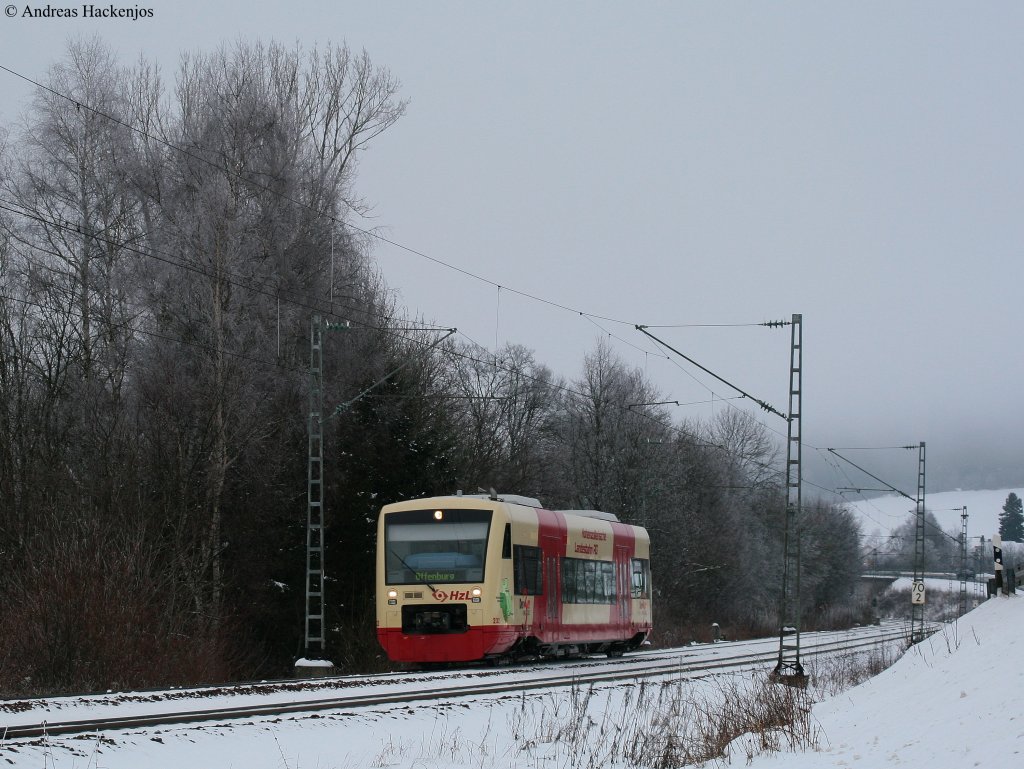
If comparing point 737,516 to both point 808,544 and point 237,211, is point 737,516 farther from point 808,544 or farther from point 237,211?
point 237,211

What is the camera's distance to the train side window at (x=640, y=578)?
32.8 meters

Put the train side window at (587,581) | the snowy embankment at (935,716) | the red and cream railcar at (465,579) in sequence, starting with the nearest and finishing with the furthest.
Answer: the snowy embankment at (935,716)
the red and cream railcar at (465,579)
the train side window at (587,581)

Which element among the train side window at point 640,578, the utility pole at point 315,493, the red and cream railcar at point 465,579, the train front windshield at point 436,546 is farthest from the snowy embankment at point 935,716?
the train side window at point 640,578

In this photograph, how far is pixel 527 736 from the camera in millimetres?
13688

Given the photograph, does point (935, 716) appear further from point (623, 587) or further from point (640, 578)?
point (640, 578)

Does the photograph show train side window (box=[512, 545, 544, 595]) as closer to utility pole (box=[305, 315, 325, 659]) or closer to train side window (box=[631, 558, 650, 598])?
utility pole (box=[305, 315, 325, 659])

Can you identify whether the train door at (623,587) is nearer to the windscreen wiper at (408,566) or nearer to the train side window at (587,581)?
the train side window at (587,581)

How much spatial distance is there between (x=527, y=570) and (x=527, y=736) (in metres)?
11.5

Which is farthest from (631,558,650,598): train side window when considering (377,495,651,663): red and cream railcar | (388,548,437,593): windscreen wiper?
(388,548,437,593): windscreen wiper

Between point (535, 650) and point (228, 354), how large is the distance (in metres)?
12.7

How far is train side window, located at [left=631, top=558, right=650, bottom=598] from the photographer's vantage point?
3275 cm

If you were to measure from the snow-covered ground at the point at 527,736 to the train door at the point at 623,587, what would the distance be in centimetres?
1404

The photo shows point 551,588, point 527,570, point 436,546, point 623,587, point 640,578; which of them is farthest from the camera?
point 640,578

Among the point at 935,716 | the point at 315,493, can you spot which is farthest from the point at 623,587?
the point at 935,716
